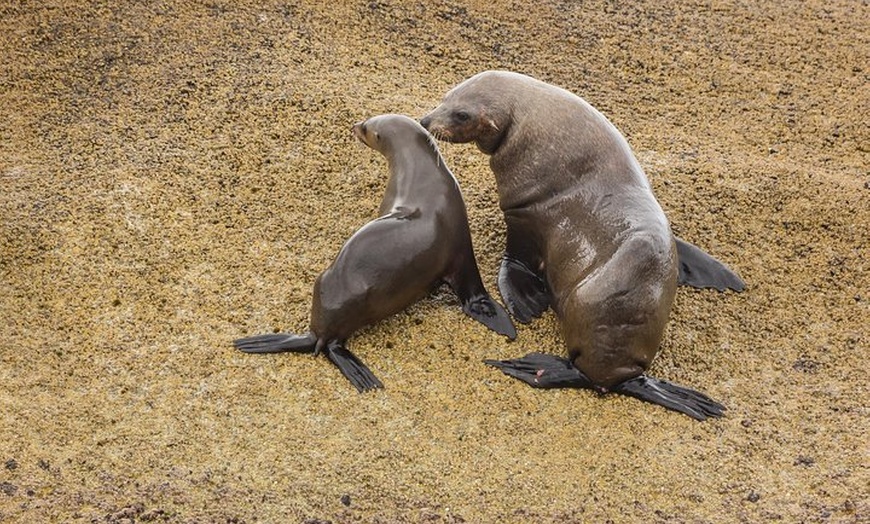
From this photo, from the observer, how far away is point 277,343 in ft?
16.1

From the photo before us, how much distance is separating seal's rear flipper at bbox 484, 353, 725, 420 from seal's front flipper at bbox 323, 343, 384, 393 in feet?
2.04

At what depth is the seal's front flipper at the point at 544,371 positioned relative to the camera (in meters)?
4.73

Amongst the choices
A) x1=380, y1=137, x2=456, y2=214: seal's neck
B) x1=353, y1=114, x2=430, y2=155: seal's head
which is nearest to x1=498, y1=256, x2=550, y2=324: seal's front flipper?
x1=380, y1=137, x2=456, y2=214: seal's neck

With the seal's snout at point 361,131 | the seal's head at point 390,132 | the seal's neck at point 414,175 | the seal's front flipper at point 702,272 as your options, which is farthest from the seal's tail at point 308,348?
the seal's front flipper at point 702,272

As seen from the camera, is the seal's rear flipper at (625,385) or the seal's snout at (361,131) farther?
the seal's snout at (361,131)

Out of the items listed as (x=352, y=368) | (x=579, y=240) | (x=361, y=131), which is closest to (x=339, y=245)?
(x=361, y=131)

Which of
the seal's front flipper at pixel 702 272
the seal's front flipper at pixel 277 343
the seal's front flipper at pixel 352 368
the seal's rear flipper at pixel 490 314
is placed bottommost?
the seal's front flipper at pixel 277 343

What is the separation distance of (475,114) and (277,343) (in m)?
1.53

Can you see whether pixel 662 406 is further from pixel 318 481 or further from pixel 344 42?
pixel 344 42

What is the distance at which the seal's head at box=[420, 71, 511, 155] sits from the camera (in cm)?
509

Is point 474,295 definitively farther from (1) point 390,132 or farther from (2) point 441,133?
(1) point 390,132

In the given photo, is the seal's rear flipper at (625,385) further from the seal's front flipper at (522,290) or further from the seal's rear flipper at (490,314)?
the seal's front flipper at (522,290)

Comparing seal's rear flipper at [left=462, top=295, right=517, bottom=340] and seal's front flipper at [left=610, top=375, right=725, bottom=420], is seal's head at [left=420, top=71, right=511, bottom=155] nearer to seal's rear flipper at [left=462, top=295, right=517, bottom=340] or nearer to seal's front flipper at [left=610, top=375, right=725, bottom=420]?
seal's rear flipper at [left=462, top=295, right=517, bottom=340]

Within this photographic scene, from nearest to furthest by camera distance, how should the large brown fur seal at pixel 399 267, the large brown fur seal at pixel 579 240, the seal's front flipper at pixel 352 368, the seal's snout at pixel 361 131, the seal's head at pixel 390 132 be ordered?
the large brown fur seal at pixel 579 240
the seal's front flipper at pixel 352 368
the large brown fur seal at pixel 399 267
the seal's head at pixel 390 132
the seal's snout at pixel 361 131
